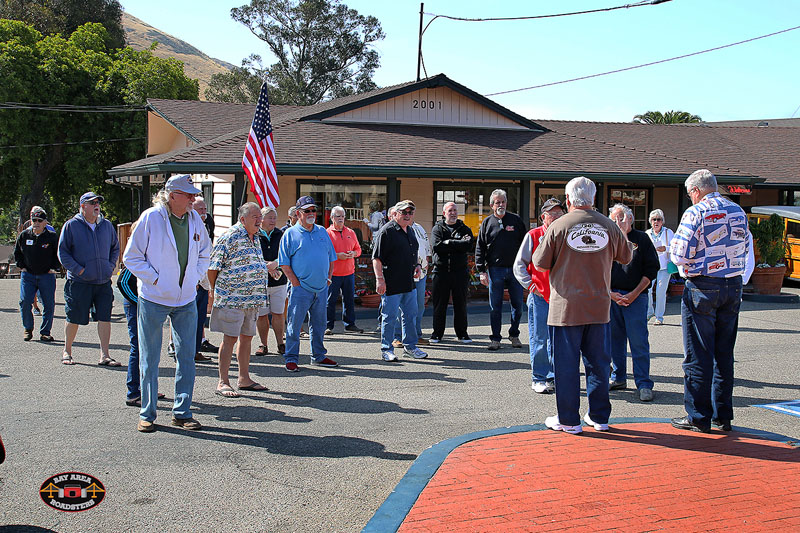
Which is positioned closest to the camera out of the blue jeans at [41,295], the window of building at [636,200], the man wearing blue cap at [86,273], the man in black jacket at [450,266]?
the man wearing blue cap at [86,273]

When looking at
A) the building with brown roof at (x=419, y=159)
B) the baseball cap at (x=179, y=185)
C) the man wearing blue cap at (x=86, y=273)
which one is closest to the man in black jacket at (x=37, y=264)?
the man wearing blue cap at (x=86, y=273)

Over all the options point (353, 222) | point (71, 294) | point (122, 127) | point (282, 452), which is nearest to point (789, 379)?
point (282, 452)

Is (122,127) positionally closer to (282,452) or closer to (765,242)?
(765,242)

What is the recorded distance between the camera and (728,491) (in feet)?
16.1

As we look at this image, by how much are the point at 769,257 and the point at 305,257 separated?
12.3 metres

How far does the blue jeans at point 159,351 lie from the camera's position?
20.9 feet

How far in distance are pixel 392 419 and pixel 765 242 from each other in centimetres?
1328

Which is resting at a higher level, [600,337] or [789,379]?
[600,337]

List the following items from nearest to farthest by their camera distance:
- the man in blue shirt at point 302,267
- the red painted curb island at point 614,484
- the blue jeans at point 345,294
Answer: the red painted curb island at point 614,484, the man in blue shirt at point 302,267, the blue jeans at point 345,294

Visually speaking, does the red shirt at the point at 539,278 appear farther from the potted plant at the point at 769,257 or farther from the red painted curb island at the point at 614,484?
the potted plant at the point at 769,257

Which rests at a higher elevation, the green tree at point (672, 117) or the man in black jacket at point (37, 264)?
the green tree at point (672, 117)

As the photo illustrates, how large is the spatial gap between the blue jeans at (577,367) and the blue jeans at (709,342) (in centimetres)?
71

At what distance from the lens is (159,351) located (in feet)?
21.2

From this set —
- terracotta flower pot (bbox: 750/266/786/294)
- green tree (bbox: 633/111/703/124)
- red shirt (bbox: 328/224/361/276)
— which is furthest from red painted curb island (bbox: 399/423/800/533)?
green tree (bbox: 633/111/703/124)
